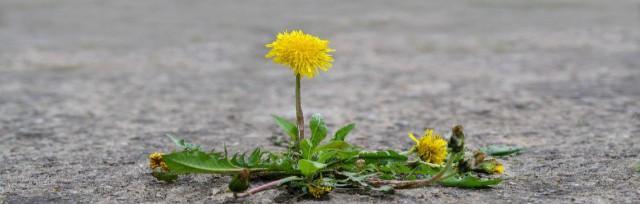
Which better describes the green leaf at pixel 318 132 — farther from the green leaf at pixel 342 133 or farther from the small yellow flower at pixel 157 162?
the small yellow flower at pixel 157 162

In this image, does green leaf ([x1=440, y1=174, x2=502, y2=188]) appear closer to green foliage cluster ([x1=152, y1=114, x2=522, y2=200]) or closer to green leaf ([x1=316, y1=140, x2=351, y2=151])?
green foliage cluster ([x1=152, y1=114, x2=522, y2=200])

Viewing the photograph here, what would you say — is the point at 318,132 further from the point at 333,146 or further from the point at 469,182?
the point at 469,182

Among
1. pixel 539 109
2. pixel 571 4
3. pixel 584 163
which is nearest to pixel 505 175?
pixel 584 163

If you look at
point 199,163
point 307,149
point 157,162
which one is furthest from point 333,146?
point 157,162

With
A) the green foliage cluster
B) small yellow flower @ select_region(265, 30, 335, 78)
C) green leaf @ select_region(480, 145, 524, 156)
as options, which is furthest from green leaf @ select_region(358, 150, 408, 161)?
green leaf @ select_region(480, 145, 524, 156)

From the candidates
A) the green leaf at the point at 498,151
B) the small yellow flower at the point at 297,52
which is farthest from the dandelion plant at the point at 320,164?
the green leaf at the point at 498,151

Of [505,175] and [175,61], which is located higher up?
[175,61]

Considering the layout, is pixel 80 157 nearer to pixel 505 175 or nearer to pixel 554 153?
pixel 505 175
